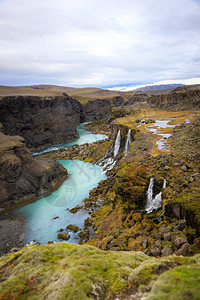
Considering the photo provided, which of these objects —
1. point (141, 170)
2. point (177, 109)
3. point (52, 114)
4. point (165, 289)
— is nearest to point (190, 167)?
point (141, 170)

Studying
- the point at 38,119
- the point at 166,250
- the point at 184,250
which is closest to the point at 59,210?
the point at 166,250

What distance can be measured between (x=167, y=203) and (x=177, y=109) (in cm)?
5434

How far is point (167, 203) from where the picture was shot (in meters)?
16.7

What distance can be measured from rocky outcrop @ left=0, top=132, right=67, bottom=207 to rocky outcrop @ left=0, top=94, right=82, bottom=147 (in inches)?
1462

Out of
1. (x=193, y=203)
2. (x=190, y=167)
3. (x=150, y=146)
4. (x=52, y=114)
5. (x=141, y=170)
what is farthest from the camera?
(x=52, y=114)

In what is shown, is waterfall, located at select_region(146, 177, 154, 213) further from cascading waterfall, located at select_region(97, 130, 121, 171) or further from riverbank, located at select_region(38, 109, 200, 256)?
cascading waterfall, located at select_region(97, 130, 121, 171)

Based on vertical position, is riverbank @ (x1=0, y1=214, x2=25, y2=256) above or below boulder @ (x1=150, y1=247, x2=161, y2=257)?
below

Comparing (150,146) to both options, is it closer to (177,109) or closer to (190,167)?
(190,167)

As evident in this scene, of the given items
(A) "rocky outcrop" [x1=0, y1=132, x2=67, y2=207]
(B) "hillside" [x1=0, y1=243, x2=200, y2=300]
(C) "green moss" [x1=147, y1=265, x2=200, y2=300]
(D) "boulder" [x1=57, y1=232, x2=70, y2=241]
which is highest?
(C) "green moss" [x1=147, y1=265, x2=200, y2=300]

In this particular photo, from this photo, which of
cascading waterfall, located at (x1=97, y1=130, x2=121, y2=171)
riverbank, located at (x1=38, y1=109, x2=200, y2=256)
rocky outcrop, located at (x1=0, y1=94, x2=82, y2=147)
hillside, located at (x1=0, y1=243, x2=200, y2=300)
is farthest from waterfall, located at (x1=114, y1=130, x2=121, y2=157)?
rocky outcrop, located at (x1=0, y1=94, x2=82, y2=147)

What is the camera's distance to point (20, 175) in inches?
1433

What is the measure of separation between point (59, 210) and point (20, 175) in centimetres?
1246

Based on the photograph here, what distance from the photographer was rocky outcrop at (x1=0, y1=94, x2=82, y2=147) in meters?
71.9

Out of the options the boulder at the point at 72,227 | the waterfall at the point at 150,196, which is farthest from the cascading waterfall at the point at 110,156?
the waterfall at the point at 150,196
